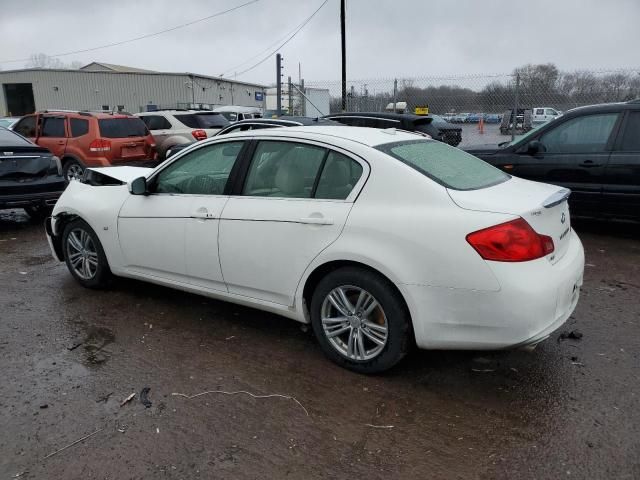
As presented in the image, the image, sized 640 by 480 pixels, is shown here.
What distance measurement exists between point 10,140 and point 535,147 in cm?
783

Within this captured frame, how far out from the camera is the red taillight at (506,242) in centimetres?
290

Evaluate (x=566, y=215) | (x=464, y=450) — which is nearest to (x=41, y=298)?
(x=464, y=450)

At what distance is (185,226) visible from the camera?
4.07 metres

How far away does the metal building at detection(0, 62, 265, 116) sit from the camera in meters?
40.5

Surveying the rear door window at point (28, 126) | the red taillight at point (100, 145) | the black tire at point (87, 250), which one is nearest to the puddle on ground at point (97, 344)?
the black tire at point (87, 250)

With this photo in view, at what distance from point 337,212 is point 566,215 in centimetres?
155

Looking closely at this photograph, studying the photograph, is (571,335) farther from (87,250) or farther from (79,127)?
(79,127)

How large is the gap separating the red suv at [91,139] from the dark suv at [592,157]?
775 centimetres

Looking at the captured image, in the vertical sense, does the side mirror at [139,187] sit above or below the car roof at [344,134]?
below

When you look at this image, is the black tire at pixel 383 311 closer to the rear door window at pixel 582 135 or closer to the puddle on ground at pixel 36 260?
the puddle on ground at pixel 36 260

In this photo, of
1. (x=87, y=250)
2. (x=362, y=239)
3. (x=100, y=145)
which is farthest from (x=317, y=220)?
(x=100, y=145)

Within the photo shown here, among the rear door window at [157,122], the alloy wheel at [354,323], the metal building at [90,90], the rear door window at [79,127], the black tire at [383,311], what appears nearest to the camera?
the black tire at [383,311]

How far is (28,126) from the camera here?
39.1 feet

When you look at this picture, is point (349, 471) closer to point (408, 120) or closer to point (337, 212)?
point (337, 212)
